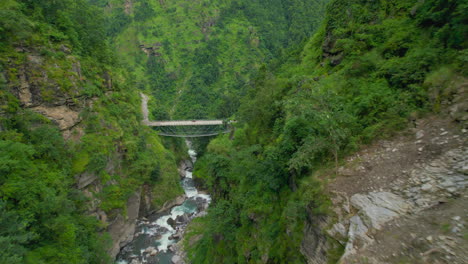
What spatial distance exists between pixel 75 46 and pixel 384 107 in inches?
1368

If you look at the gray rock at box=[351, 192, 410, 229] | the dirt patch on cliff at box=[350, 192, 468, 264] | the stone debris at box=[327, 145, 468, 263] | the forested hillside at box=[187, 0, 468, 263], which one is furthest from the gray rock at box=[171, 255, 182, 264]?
the dirt patch on cliff at box=[350, 192, 468, 264]

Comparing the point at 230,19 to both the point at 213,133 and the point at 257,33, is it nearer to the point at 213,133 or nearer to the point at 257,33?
the point at 257,33

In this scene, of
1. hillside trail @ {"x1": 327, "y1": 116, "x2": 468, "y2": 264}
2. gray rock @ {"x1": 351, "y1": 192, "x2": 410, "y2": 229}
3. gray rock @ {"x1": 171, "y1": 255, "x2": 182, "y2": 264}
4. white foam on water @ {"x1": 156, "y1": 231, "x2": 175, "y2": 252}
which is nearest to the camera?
hillside trail @ {"x1": 327, "y1": 116, "x2": 468, "y2": 264}

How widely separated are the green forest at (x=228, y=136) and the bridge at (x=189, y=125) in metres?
3.56

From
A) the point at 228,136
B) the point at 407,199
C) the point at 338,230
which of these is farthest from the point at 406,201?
the point at 228,136

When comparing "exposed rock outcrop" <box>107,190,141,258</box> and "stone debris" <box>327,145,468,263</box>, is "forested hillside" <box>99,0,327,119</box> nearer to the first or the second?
"exposed rock outcrop" <box>107,190,141,258</box>

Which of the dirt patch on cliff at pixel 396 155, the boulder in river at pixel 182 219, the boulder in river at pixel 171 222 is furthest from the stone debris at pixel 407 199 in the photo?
the boulder in river at pixel 182 219

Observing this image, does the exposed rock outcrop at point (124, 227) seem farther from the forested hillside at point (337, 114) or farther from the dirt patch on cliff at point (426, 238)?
the dirt patch on cliff at point (426, 238)

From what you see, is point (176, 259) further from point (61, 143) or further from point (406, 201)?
point (406, 201)

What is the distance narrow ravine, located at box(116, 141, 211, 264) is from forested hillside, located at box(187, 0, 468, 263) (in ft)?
27.9

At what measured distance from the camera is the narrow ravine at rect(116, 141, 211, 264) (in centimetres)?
2723

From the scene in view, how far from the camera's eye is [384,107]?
40.4 ft

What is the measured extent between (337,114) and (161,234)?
91.3ft

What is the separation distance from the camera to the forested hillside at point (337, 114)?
11.0 metres
